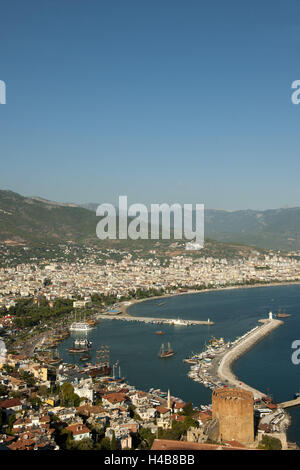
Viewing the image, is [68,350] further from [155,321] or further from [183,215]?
[183,215]

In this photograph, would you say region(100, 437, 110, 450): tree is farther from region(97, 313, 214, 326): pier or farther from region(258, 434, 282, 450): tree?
region(97, 313, 214, 326): pier

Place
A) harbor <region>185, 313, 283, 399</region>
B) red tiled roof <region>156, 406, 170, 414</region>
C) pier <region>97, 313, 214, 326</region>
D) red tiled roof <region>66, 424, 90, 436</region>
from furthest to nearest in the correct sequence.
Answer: pier <region>97, 313, 214, 326</region> → harbor <region>185, 313, 283, 399</region> → red tiled roof <region>156, 406, 170, 414</region> → red tiled roof <region>66, 424, 90, 436</region>

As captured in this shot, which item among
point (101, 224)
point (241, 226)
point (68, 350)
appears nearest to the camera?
point (68, 350)

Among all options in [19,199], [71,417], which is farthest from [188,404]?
[19,199]

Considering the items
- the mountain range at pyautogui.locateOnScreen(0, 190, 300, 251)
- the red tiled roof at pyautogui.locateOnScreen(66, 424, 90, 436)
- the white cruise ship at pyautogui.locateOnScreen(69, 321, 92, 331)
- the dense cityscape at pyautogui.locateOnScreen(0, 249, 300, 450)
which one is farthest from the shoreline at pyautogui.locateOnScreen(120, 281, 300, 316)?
the mountain range at pyautogui.locateOnScreen(0, 190, 300, 251)

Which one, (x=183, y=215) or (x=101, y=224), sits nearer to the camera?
(x=101, y=224)

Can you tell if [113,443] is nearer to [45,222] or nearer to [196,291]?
[196,291]

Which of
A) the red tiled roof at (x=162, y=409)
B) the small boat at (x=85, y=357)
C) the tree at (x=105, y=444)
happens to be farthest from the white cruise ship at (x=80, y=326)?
the tree at (x=105, y=444)
